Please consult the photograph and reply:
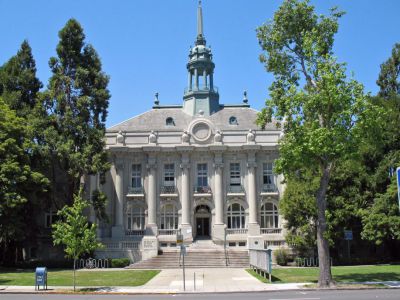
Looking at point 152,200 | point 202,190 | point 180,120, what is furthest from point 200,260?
point 180,120

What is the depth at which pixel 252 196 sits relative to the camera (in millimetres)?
47406

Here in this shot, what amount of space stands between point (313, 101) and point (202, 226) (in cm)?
2780

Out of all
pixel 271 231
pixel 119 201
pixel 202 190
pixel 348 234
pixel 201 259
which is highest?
pixel 202 190

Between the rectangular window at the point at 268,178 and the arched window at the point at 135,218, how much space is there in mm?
13070

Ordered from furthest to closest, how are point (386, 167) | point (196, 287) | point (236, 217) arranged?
point (236, 217) < point (386, 167) < point (196, 287)

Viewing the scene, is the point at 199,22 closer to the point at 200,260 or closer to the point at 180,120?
the point at 180,120

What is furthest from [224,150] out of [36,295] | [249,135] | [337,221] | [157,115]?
[36,295]

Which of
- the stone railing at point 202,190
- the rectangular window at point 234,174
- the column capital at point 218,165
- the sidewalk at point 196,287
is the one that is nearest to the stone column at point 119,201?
the stone railing at point 202,190

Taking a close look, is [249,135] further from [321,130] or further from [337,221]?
[321,130]

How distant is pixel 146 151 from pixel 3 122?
1547 cm

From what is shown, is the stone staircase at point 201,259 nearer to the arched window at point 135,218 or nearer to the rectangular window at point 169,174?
the arched window at point 135,218

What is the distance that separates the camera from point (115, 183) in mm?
48219

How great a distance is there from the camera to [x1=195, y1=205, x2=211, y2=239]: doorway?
48.6 meters

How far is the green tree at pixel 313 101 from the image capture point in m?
23.9
